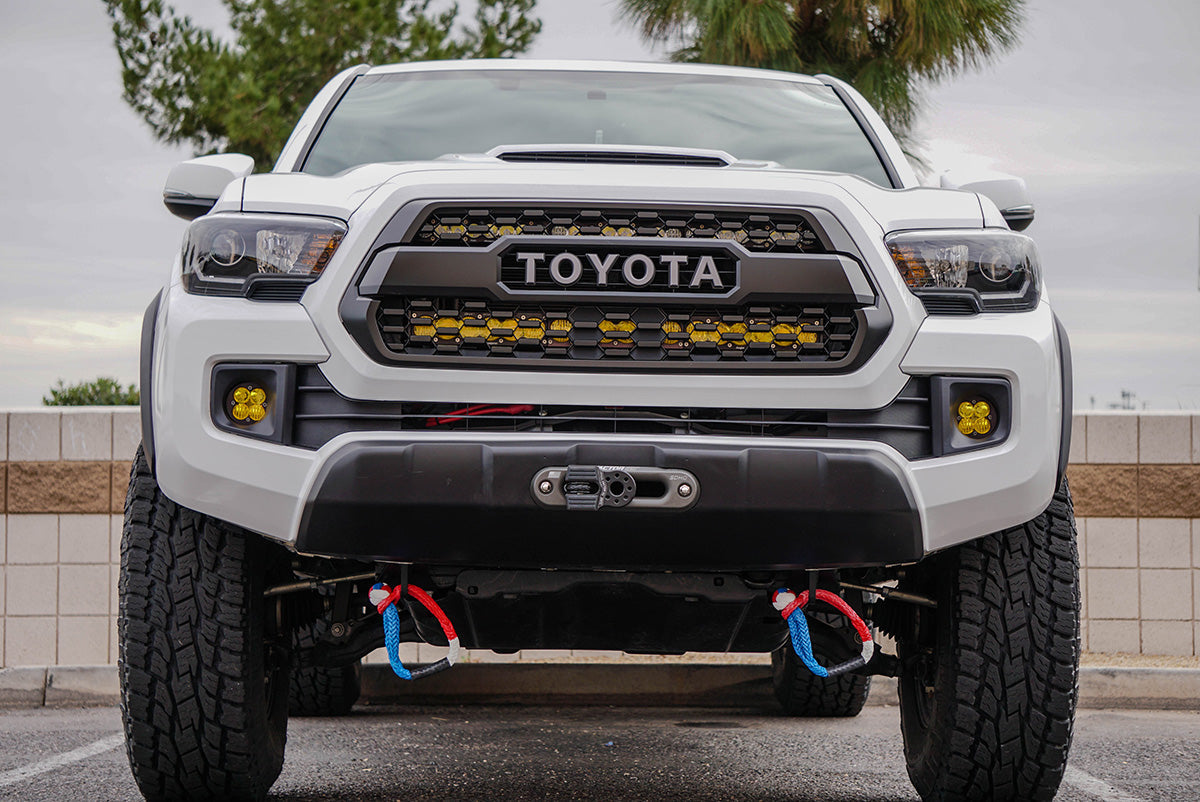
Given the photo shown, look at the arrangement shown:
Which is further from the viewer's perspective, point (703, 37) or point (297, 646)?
point (703, 37)

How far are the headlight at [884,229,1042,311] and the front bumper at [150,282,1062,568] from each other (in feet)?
0.30

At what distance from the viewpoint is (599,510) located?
8.47 feet

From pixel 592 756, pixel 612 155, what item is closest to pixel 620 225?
pixel 612 155

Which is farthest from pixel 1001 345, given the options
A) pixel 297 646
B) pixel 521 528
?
pixel 297 646

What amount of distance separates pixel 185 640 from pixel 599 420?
110 centimetres

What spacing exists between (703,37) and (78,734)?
28.3ft

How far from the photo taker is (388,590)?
2.92 meters

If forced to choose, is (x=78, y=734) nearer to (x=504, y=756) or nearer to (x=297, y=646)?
(x=504, y=756)

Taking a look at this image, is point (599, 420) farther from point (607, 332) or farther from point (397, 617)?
point (397, 617)

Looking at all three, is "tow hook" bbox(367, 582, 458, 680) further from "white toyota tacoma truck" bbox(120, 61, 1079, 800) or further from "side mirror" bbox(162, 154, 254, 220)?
"side mirror" bbox(162, 154, 254, 220)

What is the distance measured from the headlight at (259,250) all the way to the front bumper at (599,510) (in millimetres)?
428

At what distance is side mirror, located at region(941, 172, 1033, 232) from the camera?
129 inches

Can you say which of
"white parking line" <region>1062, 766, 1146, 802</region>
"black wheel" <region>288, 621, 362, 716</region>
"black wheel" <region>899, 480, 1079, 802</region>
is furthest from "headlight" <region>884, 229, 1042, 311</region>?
"black wheel" <region>288, 621, 362, 716</region>

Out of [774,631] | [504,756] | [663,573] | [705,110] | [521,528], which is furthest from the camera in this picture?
[504,756]
